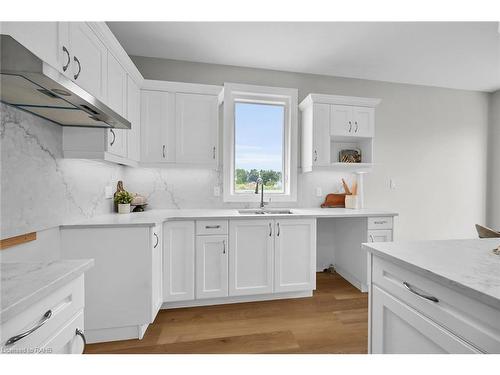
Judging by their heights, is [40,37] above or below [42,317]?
above

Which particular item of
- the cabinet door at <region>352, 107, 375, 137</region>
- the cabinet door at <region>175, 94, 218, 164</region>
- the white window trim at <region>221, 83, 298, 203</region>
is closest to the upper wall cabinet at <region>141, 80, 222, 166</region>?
the cabinet door at <region>175, 94, 218, 164</region>

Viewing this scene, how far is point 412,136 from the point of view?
3529 mm

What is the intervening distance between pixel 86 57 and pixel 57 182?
86 centimetres

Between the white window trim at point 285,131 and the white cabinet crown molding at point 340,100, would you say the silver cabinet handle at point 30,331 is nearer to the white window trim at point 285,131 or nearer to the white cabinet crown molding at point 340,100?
the white window trim at point 285,131

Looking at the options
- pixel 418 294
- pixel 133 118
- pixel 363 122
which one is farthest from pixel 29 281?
pixel 363 122

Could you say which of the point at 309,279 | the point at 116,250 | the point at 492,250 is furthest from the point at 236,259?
the point at 492,250

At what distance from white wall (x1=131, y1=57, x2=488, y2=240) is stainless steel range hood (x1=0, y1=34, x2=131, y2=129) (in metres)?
2.16

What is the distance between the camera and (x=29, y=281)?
0.73 meters

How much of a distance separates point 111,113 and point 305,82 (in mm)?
2574

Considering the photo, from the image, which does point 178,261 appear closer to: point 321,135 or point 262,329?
point 262,329

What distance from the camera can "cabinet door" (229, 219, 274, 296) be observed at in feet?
7.66

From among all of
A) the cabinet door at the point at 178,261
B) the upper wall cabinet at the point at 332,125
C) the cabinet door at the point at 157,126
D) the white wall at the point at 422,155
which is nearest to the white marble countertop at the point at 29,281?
the cabinet door at the point at 178,261

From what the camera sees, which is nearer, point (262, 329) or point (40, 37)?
point (40, 37)
